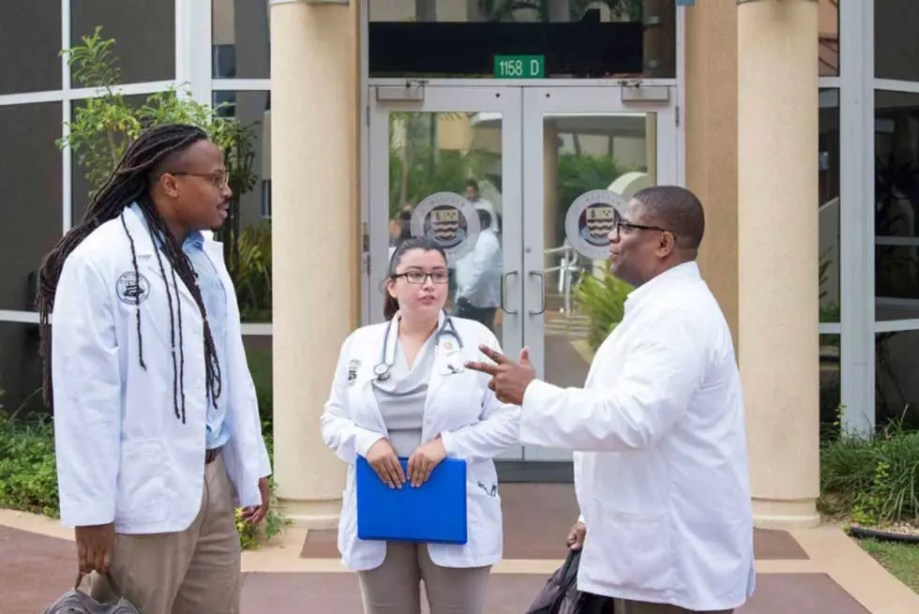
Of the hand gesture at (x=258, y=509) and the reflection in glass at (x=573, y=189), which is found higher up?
the reflection in glass at (x=573, y=189)

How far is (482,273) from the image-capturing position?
32.8 ft

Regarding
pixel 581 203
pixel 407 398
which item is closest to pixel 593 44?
pixel 581 203

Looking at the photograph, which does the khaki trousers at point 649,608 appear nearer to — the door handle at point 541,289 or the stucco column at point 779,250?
the stucco column at point 779,250

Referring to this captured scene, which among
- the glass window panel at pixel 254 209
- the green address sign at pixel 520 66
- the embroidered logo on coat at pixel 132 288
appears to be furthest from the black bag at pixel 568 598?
the green address sign at pixel 520 66

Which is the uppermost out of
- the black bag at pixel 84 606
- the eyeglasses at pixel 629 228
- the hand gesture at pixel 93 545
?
the eyeglasses at pixel 629 228

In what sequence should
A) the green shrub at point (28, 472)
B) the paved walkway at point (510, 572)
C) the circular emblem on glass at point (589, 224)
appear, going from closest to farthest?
the paved walkway at point (510, 572), the green shrub at point (28, 472), the circular emblem on glass at point (589, 224)

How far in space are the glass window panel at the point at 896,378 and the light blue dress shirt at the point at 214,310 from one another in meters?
6.76

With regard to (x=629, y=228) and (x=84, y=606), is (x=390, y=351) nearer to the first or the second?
(x=629, y=228)

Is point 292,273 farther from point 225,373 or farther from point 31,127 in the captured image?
point 225,373

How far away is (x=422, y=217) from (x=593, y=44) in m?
1.75

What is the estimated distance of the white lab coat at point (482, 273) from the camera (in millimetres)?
10000

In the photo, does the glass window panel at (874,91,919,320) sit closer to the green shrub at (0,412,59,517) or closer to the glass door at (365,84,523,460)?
the glass door at (365,84,523,460)

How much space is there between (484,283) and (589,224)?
87cm

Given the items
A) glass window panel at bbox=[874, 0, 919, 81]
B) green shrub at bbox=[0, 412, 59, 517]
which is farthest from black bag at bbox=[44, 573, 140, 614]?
glass window panel at bbox=[874, 0, 919, 81]
